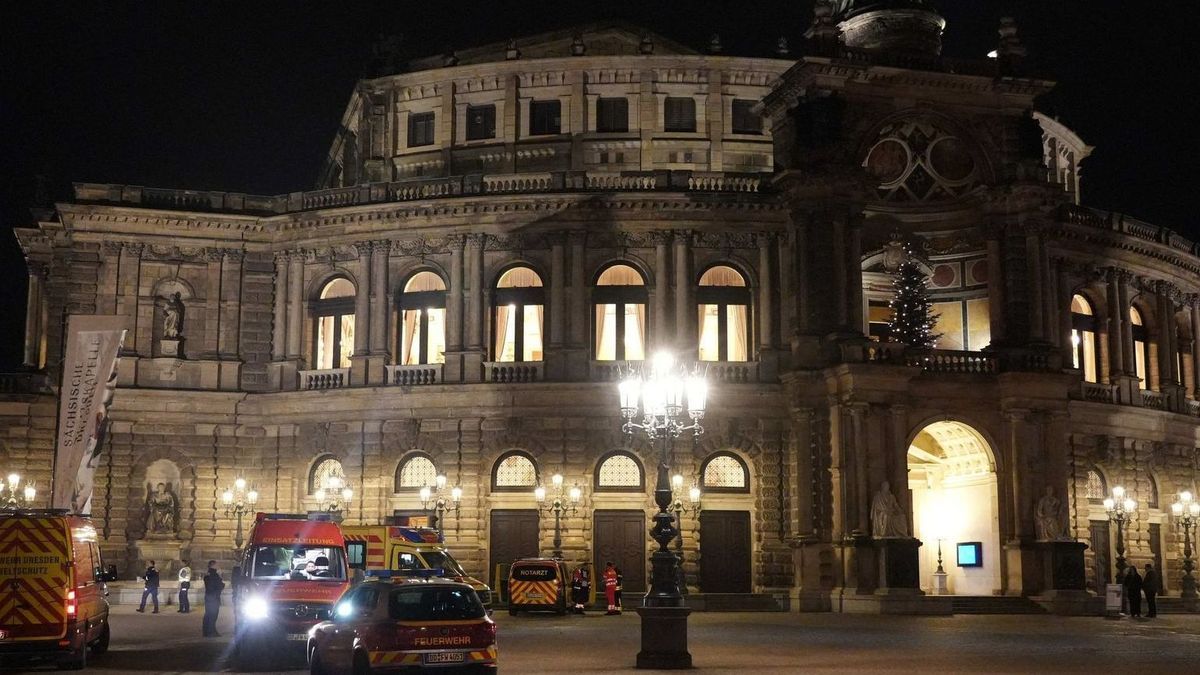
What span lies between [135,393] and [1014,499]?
3087 cm

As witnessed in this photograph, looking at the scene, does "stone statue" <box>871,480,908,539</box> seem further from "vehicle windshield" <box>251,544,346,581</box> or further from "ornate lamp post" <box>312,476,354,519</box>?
"vehicle windshield" <box>251,544,346,581</box>

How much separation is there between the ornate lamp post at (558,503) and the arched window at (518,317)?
479cm

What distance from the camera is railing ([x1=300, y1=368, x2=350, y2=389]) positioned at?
51219 millimetres

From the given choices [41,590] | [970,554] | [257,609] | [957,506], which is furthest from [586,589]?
[41,590]

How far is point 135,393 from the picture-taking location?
166ft

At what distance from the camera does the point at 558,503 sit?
48438 millimetres

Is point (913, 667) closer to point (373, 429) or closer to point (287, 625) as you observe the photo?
point (287, 625)

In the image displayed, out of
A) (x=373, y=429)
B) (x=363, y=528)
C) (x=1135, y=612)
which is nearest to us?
(x=363, y=528)

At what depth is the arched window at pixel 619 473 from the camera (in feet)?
162

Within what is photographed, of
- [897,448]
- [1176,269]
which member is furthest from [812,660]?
[1176,269]

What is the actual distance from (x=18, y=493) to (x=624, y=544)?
2209cm

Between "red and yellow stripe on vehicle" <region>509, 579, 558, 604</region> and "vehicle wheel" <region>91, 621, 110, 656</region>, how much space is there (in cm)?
1612

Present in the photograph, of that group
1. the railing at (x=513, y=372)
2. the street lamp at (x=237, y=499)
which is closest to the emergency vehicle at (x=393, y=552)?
the railing at (x=513, y=372)

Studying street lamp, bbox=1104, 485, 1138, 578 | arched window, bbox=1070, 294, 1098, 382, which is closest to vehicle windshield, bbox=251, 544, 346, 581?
street lamp, bbox=1104, 485, 1138, 578
